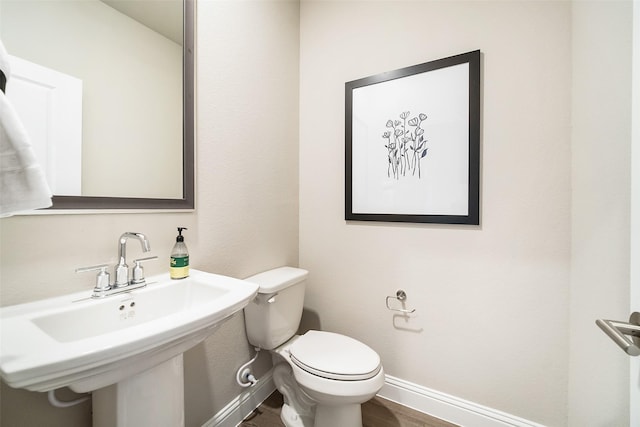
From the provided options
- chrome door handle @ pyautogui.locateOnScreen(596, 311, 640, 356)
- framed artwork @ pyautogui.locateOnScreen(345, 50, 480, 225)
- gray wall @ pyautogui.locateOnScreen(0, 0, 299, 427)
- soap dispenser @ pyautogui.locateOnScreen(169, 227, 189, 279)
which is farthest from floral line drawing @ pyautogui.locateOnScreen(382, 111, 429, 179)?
soap dispenser @ pyautogui.locateOnScreen(169, 227, 189, 279)

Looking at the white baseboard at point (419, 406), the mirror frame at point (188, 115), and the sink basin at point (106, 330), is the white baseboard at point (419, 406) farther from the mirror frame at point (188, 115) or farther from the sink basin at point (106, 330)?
the mirror frame at point (188, 115)

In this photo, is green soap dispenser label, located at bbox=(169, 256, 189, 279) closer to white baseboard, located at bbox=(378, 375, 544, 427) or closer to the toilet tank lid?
the toilet tank lid

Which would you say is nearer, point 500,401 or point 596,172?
point 596,172

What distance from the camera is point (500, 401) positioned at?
119 cm

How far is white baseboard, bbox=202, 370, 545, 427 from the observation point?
1177mm

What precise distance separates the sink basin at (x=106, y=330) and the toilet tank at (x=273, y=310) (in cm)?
34

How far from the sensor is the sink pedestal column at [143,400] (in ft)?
2.21

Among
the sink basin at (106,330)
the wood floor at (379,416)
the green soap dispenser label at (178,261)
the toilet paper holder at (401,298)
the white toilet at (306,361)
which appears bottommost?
the wood floor at (379,416)

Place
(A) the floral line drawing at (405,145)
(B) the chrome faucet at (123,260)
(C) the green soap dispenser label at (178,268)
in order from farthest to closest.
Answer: (A) the floral line drawing at (405,145) → (C) the green soap dispenser label at (178,268) → (B) the chrome faucet at (123,260)

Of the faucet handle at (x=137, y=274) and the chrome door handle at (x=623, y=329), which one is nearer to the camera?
the chrome door handle at (x=623, y=329)

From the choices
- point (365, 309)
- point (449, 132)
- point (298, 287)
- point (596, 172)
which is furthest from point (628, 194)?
point (298, 287)

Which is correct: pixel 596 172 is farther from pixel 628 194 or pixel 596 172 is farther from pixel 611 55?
pixel 611 55

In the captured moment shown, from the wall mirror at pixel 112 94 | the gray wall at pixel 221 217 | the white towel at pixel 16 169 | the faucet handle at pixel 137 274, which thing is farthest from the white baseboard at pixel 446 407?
the white towel at pixel 16 169

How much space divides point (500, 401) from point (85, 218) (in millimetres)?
1877
